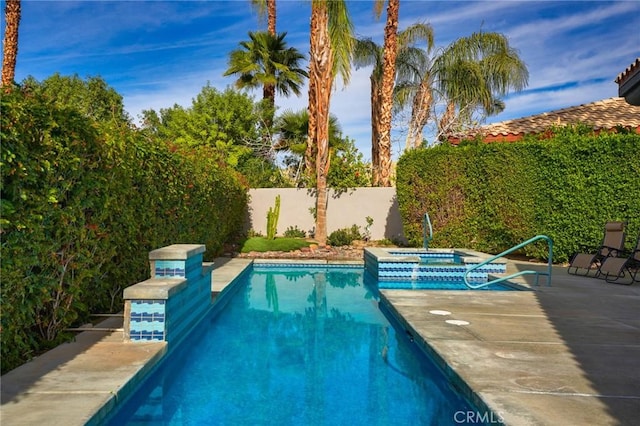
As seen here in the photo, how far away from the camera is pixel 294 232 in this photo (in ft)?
64.3

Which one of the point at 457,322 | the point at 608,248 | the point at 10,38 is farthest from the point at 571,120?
the point at 10,38

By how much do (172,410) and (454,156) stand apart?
12775 millimetres

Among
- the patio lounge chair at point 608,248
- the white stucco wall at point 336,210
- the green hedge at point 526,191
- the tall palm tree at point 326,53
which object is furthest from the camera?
the white stucco wall at point 336,210

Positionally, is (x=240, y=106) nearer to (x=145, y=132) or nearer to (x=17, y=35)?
(x=17, y=35)

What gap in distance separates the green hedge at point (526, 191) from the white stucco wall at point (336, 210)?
313cm

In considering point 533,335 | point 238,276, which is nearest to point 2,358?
point 533,335

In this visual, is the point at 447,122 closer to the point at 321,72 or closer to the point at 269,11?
the point at 269,11

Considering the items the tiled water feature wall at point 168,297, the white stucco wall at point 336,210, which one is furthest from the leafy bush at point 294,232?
the tiled water feature wall at point 168,297

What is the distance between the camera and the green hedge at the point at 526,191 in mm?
13055

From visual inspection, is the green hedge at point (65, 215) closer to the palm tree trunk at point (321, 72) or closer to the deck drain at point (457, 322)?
the deck drain at point (457, 322)

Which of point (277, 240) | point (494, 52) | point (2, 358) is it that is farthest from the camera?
point (494, 52)

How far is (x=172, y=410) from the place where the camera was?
4.22m

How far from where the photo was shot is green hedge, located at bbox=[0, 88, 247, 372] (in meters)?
3.87

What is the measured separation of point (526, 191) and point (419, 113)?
12.0m
